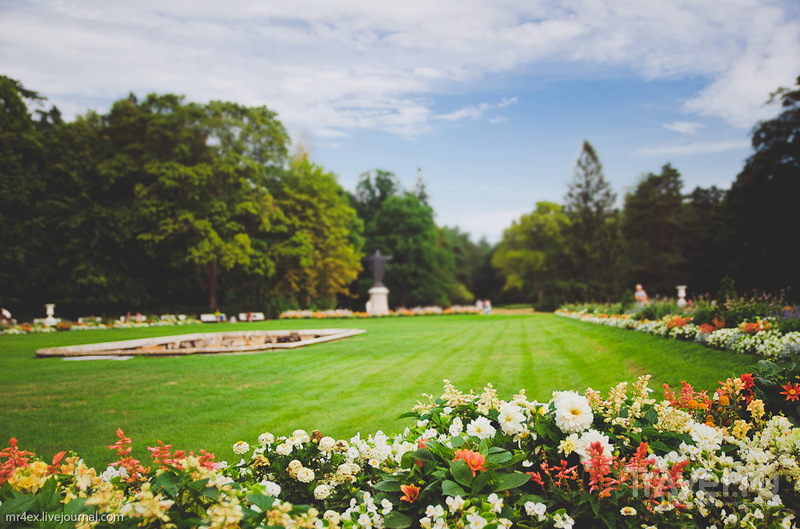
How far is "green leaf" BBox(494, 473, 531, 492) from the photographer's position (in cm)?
199

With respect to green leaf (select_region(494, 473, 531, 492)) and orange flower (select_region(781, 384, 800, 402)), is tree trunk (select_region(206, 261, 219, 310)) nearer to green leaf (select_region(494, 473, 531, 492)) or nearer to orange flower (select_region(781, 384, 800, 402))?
green leaf (select_region(494, 473, 531, 492))

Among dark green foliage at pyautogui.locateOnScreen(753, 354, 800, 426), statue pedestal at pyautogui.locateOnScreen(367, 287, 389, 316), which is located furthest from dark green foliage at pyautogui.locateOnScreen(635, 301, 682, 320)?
statue pedestal at pyautogui.locateOnScreen(367, 287, 389, 316)

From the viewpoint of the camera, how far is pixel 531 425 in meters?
2.36

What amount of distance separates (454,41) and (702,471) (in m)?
8.18

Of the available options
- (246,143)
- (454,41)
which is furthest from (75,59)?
(246,143)

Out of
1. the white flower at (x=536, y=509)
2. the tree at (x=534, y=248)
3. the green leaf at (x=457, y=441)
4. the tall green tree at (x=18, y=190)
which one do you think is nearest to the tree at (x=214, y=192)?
the tall green tree at (x=18, y=190)

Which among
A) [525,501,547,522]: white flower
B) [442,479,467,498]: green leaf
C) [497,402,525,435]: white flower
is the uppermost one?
[497,402,525,435]: white flower

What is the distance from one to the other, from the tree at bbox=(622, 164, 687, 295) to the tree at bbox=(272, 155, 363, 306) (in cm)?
2425

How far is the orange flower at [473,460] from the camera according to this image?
1961 mm

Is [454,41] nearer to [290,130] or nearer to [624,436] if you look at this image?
[624,436]

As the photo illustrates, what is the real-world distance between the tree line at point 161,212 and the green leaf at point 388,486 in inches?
870

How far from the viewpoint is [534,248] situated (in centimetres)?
4491

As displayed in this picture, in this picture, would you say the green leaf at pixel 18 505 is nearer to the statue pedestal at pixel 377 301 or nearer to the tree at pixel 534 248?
the statue pedestal at pixel 377 301

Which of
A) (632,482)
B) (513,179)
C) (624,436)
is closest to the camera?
(632,482)
